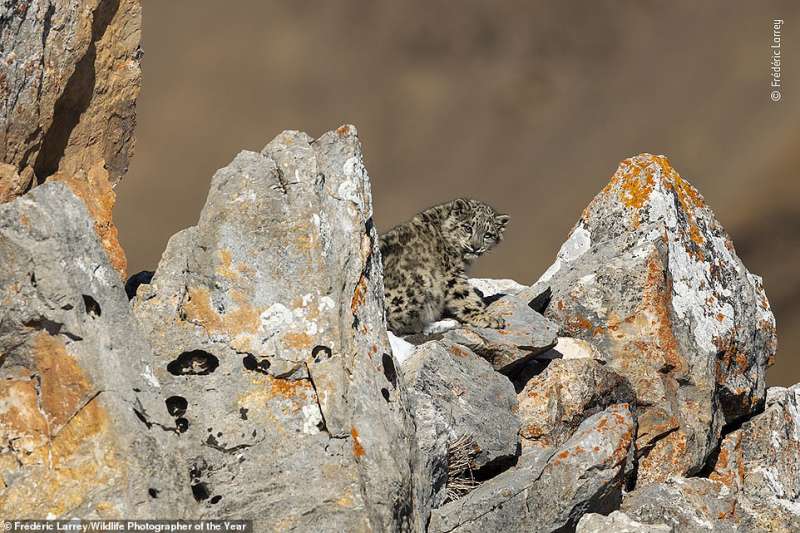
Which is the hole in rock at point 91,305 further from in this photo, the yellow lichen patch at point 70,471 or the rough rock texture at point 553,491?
the rough rock texture at point 553,491

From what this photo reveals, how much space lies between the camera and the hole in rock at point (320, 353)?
35.9 ft

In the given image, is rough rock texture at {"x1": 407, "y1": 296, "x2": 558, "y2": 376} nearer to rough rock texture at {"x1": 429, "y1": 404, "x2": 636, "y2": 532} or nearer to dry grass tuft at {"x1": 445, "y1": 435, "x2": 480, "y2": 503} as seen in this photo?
dry grass tuft at {"x1": 445, "y1": 435, "x2": 480, "y2": 503}

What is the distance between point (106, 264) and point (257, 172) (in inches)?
94.1

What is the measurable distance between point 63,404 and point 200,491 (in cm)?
168

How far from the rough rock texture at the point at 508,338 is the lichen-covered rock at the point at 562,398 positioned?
0.46 m

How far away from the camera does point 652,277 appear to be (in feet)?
56.3

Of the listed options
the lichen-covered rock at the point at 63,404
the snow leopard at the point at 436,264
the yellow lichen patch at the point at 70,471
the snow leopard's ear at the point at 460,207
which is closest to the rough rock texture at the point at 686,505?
the snow leopard at the point at 436,264

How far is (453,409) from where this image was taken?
13.6 m

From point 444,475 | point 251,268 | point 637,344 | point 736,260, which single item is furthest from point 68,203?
point 736,260

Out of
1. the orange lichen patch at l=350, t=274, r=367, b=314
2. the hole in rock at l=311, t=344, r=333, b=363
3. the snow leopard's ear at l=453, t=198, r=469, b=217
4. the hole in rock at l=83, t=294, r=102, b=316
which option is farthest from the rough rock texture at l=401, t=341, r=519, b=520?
the hole in rock at l=83, t=294, r=102, b=316

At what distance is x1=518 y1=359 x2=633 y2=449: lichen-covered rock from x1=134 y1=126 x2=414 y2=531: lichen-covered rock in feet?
12.8

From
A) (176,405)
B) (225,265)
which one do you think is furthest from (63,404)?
(225,265)

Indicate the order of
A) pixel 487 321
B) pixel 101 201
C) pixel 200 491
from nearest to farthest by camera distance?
pixel 200 491
pixel 101 201
pixel 487 321

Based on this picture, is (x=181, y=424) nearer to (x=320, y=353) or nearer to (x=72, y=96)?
(x=320, y=353)
